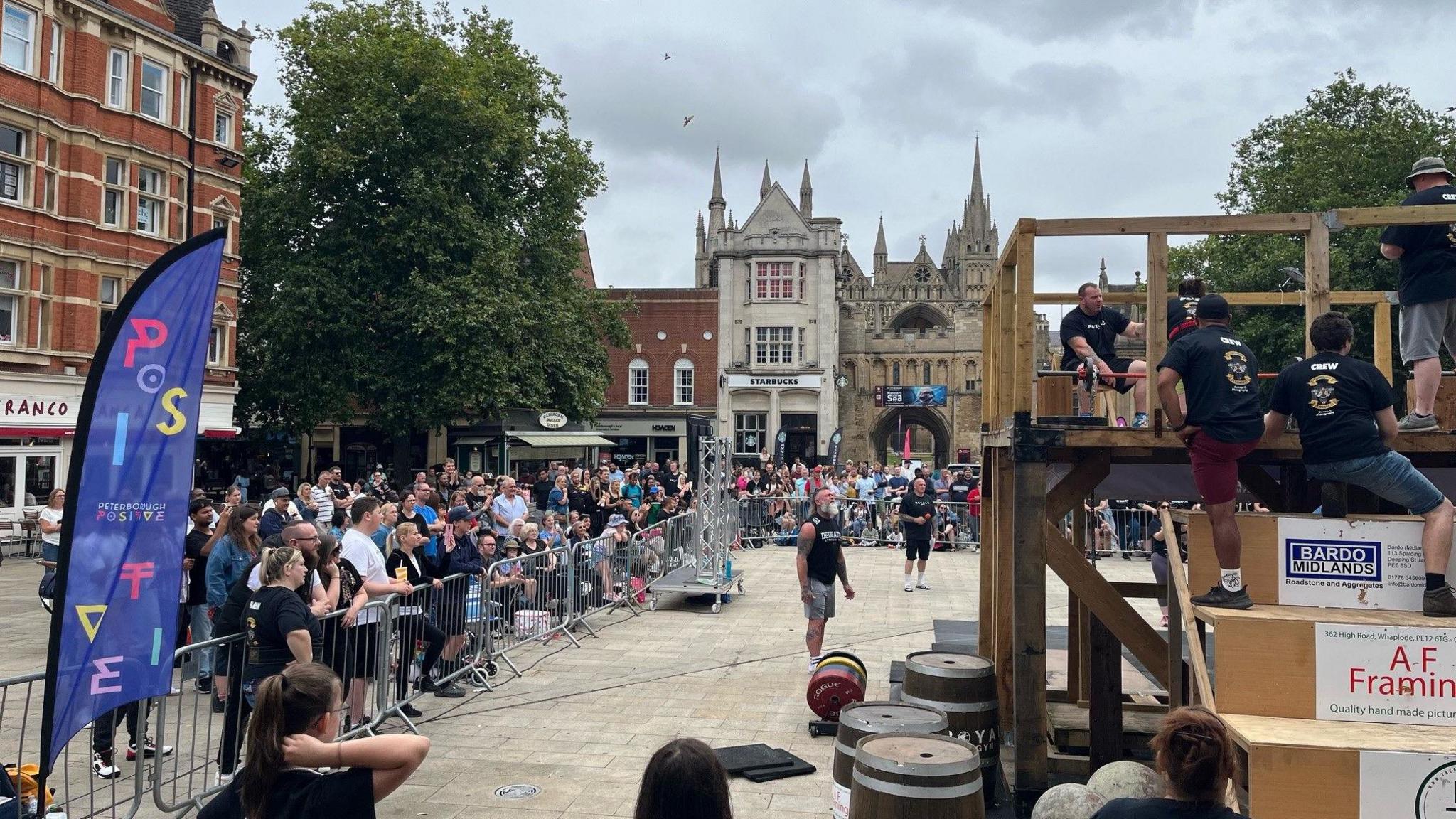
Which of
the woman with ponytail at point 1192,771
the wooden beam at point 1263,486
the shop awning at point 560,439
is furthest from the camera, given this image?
the shop awning at point 560,439

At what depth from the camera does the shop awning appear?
32.2 meters

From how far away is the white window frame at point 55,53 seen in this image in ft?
74.6

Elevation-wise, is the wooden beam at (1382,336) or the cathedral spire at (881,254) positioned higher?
the cathedral spire at (881,254)

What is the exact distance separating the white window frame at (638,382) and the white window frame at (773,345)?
5.42 m

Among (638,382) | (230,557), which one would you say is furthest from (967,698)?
(638,382)

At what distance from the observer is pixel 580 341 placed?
103 ft

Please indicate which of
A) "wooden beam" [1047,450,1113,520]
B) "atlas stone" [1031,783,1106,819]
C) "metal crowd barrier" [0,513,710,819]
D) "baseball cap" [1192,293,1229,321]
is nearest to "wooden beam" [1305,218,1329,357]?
"baseball cap" [1192,293,1229,321]

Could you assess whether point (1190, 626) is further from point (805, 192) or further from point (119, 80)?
point (805, 192)

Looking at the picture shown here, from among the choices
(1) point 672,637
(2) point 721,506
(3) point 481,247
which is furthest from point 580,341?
(1) point 672,637

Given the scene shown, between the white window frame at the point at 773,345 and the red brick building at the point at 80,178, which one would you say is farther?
the white window frame at the point at 773,345

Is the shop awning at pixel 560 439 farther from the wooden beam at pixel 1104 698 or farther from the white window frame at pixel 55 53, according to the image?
the wooden beam at pixel 1104 698

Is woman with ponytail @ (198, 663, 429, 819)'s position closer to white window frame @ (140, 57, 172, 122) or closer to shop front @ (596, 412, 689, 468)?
white window frame @ (140, 57, 172, 122)

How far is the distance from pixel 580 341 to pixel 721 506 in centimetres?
1612

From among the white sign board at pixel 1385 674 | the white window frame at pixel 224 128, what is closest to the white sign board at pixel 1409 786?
the white sign board at pixel 1385 674
